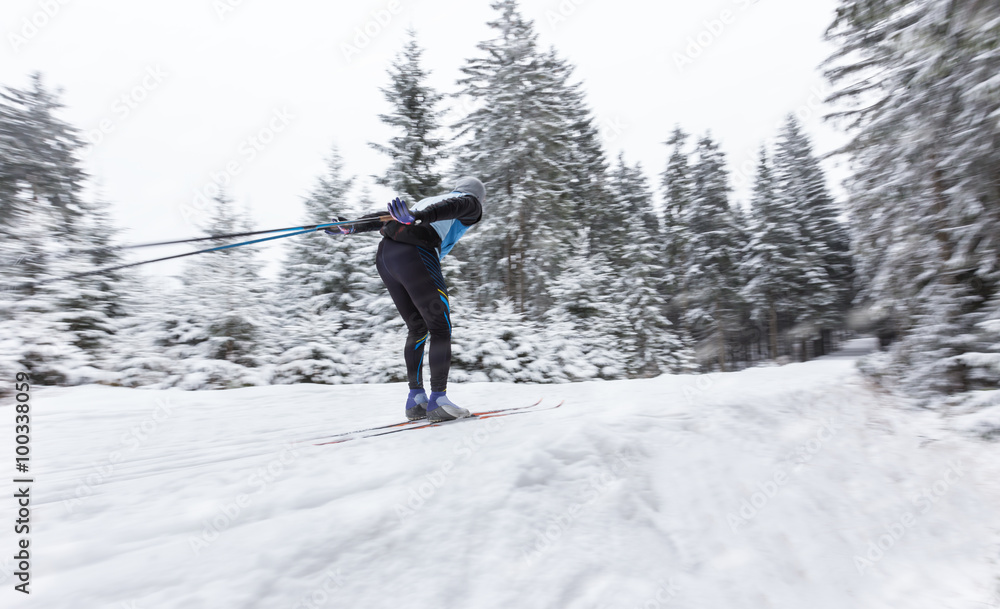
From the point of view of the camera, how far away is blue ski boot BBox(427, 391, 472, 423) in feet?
11.8

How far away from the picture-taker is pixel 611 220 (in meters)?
26.6

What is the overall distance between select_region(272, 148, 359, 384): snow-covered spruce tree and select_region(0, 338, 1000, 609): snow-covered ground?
242 inches

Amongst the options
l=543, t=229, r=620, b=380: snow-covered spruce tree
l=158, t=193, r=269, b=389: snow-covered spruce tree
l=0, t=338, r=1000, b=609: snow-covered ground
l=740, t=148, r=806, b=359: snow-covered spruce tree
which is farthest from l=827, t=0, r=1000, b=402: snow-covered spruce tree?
l=740, t=148, r=806, b=359: snow-covered spruce tree

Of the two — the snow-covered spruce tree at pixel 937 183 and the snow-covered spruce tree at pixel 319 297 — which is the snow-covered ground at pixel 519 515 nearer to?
the snow-covered spruce tree at pixel 937 183

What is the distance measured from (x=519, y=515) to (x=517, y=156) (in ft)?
A: 52.6

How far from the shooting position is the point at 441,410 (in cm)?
362

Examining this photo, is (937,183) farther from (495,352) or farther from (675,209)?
(675,209)

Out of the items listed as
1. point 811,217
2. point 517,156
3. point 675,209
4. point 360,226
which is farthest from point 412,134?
point 811,217

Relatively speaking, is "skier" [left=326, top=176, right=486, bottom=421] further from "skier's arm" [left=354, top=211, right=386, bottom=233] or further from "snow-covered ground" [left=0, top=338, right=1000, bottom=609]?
"snow-covered ground" [left=0, top=338, right=1000, bottom=609]

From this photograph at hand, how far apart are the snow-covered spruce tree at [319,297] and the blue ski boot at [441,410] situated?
18.8ft

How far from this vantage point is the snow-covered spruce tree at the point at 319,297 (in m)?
9.63

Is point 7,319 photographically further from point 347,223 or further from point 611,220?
point 611,220

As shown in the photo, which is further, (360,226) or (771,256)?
(771,256)

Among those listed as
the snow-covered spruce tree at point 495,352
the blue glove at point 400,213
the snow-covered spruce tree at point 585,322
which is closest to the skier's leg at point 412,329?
the blue glove at point 400,213
